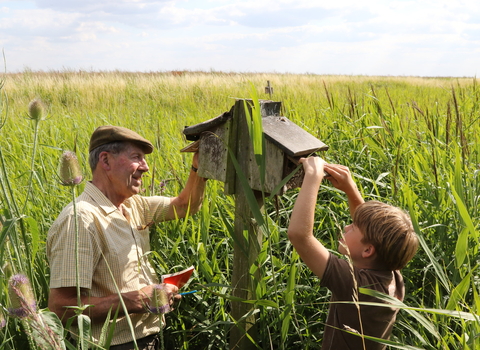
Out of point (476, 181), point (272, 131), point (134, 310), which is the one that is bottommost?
point (134, 310)

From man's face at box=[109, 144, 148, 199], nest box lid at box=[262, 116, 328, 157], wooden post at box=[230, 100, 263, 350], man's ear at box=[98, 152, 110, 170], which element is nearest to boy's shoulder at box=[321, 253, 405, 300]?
wooden post at box=[230, 100, 263, 350]

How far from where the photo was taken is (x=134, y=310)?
1823mm

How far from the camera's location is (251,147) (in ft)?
5.80

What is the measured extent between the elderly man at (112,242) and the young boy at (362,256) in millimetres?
641


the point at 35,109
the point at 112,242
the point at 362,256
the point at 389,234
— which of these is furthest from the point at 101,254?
the point at 389,234

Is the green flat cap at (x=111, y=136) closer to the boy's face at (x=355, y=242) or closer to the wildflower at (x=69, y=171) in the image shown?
the wildflower at (x=69, y=171)

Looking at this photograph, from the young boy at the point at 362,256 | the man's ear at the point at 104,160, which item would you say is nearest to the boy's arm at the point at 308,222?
the young boy at the point at 362,256

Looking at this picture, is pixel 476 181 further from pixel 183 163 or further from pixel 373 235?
pixel 183 163

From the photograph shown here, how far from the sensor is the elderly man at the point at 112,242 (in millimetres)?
1778

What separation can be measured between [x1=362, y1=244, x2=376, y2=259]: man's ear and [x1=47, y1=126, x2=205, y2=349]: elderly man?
2.61 feet

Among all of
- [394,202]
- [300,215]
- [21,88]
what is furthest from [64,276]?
[21,88]

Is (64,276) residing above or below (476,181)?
below

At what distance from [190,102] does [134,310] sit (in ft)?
23.0

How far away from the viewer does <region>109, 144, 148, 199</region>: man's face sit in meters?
2.09
